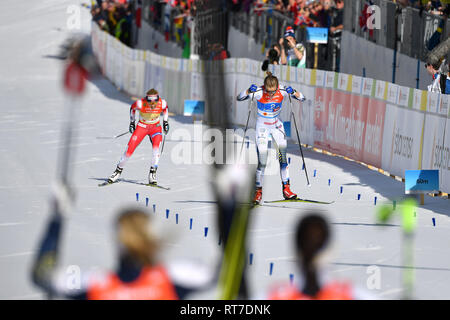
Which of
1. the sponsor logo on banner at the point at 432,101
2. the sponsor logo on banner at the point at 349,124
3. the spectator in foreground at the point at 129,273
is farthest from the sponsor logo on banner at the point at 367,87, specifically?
the spectator in foreground at the point at 129,273

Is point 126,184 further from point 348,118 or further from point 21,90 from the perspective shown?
point 21,90

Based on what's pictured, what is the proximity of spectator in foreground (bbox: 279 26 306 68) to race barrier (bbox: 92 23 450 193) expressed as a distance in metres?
0.27

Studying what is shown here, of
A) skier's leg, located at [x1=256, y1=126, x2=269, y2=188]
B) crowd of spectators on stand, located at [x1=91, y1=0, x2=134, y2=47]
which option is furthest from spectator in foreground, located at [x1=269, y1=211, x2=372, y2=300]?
crowd of spectators on stand, located at [x1=91, y1=0, x2=134, y2=47]

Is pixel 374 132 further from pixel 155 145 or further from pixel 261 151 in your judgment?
pixel 261 151

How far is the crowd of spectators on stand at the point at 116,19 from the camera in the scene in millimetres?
40625

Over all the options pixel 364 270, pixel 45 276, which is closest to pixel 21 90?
pixel 364 270

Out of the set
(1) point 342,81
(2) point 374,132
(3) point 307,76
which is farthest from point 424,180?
(3) point 307,76

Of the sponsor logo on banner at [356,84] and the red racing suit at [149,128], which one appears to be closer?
the red racing suit at [149,128]

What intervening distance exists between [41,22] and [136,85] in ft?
68.8

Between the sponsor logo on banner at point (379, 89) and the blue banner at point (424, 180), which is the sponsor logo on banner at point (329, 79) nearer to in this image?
the sponsor logo on banner at point (379, 89)

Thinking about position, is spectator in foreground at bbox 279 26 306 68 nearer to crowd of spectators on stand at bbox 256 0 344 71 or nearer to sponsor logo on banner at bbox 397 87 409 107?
crowd of spectators on stand at bbox 256 0 344 71

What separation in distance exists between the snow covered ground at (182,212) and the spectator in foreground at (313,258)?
16 cm

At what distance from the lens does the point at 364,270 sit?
36.7ft

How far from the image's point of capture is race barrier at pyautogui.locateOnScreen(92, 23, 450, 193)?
16.0m
